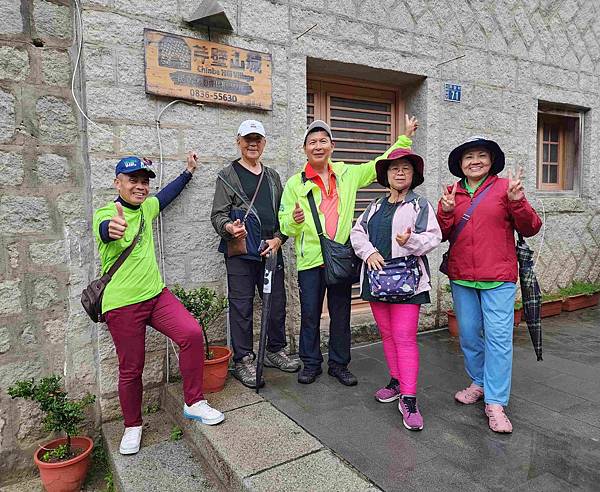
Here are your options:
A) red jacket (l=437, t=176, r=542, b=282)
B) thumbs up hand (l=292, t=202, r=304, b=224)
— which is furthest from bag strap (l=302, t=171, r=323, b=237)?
red jacket (l=437, t=176, r=542, b=282)

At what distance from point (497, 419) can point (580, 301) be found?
381 centimetres

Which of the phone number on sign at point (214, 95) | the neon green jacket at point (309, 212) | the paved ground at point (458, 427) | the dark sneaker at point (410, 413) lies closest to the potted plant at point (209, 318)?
the paved ground at point (458, 427)

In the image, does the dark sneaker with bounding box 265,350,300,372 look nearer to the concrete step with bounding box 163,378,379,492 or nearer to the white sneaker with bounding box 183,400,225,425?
the concrete step with bounding box 163,378,379,492

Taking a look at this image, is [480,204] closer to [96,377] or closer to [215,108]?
[215,108]

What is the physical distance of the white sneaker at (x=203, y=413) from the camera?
271 centimetres

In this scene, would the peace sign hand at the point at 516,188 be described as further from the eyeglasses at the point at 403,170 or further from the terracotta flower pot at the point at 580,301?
the terracotta flower pot at the point at 580,301

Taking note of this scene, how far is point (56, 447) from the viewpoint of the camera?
9.64 ft

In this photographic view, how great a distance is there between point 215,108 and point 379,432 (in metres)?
2.57

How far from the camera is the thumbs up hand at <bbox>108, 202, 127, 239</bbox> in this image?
8.08ft

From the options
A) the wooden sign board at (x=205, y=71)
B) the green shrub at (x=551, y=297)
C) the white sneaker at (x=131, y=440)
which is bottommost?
the white sneaker at (x=131, y=440)

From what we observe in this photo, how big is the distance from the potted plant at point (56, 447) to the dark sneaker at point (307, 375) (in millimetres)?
1450

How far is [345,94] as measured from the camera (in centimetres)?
447

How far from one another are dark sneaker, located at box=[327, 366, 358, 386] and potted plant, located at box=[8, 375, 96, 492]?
1701 millimetres

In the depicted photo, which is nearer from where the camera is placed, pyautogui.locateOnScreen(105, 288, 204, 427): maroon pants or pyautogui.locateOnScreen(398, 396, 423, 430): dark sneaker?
pyautogui.locateOnScreen(398, 396, 423, 430): dark sneaker
